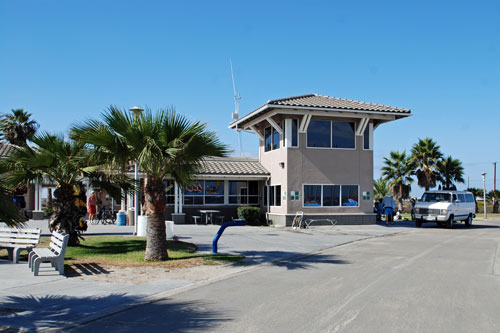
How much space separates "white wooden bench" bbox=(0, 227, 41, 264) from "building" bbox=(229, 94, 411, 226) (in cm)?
1493

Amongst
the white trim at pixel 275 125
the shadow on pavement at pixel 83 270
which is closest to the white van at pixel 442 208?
the white trim at pixel 275 125

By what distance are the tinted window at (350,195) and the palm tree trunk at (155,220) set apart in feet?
53.5

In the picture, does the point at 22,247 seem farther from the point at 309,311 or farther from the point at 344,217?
the point at 344,217

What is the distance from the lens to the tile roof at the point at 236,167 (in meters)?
28.3

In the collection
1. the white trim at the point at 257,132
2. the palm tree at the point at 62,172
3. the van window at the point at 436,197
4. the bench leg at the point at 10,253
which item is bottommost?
the bench leg at the point at 10,253

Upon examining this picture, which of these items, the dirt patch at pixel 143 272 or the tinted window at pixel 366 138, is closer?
the dirt patch at pixel 143 272

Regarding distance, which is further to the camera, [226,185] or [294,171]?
[226,185]

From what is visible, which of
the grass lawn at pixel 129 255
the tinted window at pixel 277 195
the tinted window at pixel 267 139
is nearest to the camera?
the grass lawn at pixel 129 255

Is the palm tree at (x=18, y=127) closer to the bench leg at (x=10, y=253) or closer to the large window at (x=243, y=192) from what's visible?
the large window at (x=243, y=192)

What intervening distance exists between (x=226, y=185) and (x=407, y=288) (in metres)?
20.7

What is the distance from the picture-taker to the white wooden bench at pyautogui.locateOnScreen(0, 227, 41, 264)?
40.0ft

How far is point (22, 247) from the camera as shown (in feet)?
39.5

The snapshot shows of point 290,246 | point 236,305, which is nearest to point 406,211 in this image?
point 290,246

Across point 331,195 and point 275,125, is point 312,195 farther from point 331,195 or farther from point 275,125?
point 275,125
